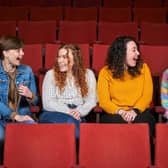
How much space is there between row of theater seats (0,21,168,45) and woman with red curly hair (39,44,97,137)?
0.72 metres

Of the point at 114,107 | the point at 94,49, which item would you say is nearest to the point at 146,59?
the point at 94,49

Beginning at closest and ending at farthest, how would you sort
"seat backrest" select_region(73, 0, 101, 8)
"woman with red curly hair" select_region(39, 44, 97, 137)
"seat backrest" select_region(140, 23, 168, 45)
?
"woman with red curly hair" select_region(39, 44, 97, 137), "seat backrest" select_region(140, 23, 168, 45), "seat backrest" select_region(73, 0, 101, 8)

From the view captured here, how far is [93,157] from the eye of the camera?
63.2 inches

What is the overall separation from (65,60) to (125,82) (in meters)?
0.27

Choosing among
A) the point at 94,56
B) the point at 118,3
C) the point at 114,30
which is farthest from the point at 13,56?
the point at 118,3

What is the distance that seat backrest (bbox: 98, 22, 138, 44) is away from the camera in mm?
2811

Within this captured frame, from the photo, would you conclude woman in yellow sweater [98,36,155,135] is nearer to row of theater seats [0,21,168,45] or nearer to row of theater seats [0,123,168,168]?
row of theater seats [0,123,168,168]

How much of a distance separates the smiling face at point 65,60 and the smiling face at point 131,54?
237mm

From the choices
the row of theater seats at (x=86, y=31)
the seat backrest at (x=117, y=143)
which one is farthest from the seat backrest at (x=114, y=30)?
the seat backrest at (x=117, y=143)

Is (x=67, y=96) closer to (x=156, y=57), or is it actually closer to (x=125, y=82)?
(x=125, y=82)

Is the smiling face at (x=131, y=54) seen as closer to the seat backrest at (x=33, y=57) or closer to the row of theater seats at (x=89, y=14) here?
the seat backrest at (x=33, y=57)

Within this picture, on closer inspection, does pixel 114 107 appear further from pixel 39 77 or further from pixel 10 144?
pixel 10 144

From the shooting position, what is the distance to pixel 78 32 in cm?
280

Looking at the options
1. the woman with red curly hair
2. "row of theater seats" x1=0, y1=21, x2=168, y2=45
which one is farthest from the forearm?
"row of theater seats" x1=0, y1=21, x2=168, y2=45
